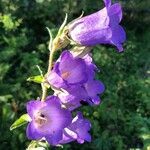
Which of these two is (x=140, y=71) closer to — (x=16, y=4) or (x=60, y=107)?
(x=16, y=4)

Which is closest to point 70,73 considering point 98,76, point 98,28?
point 98,28

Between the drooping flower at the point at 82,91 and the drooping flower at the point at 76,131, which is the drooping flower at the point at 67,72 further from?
the drooping flower at the point at 76,131

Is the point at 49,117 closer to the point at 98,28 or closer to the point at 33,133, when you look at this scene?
the point at 33,133

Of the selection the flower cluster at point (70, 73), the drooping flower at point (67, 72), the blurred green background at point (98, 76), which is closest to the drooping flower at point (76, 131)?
the flower cluster at point (70, 73)

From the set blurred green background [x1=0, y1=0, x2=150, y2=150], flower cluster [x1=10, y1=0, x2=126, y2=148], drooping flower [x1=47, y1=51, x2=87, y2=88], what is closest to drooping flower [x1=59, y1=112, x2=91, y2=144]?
flower cluster [x1=10, y1=0, x2=126, y2=148]

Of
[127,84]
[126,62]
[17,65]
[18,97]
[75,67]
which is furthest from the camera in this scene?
[126,62]

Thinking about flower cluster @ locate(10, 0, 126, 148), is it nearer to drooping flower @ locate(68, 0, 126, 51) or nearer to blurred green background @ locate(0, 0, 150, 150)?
drooping flower @ locate(68, 0, 126, 51)

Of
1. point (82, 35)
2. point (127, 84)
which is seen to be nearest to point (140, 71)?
point (127, 84)

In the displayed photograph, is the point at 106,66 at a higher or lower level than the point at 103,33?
lower
